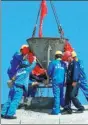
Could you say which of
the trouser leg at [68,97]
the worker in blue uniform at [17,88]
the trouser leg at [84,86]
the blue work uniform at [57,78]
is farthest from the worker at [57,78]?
the trouser leg at [84,86]

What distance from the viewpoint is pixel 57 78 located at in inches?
570

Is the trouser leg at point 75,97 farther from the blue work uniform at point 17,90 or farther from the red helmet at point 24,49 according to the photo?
the red helmet at point 24,49

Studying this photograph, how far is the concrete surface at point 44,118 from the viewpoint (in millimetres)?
13398

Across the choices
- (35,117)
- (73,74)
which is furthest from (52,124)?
(73,74)

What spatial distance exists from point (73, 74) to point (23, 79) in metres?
1.49

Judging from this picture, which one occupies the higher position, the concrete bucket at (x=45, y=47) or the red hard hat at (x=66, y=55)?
the concrete bucket at (x=45, y=47)

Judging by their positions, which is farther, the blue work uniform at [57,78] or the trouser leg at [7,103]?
A: the blue work uniform at [57,78]

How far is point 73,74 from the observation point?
1453 centimetres

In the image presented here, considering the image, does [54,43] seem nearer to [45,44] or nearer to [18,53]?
[45,44]

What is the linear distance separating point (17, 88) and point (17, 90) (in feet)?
0.25

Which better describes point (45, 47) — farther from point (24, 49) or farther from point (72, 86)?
point (72, 86)

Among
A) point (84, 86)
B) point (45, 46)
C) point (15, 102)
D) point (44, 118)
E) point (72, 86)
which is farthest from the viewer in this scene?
point (45, 46)

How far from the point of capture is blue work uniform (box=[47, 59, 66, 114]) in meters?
14.4

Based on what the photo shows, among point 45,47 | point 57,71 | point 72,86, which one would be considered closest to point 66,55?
point 57,71
